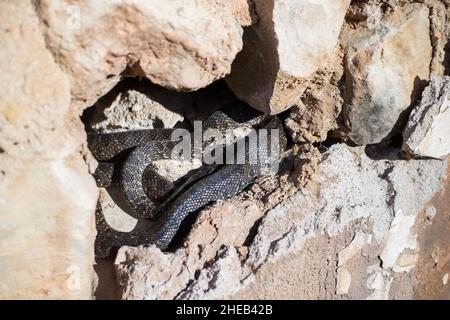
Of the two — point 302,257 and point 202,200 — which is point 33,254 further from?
point 302,257

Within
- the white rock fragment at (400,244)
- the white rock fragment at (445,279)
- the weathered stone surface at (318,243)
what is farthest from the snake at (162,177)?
the white rock fragment at (445,279)

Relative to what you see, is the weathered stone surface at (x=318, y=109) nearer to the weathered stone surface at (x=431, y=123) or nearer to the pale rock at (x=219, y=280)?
the weathered stone surface at (x=431, y=123)

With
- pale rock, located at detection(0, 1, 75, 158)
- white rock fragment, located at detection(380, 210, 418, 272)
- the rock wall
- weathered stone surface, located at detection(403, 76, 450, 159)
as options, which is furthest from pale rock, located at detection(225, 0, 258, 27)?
white rock fragment, located at detection(380, 210, 418, 272)

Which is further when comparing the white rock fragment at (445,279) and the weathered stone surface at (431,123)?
the white rock fragment at (445,279)

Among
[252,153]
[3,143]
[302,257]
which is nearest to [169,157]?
[252,153]

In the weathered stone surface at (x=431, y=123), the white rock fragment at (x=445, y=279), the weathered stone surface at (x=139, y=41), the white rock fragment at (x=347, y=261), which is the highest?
the weathered stone surface at (x=139, y=41)

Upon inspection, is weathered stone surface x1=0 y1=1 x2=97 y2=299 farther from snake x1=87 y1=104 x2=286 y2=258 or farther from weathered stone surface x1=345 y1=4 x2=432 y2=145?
weathered stone surface x1=345 y1=4 x2=432 y2=145

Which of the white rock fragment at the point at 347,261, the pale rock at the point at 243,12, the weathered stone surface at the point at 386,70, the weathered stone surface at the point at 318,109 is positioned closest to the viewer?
the pale rock at the point at 243,12

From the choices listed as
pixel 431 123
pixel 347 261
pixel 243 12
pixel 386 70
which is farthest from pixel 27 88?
pixel 431 123
